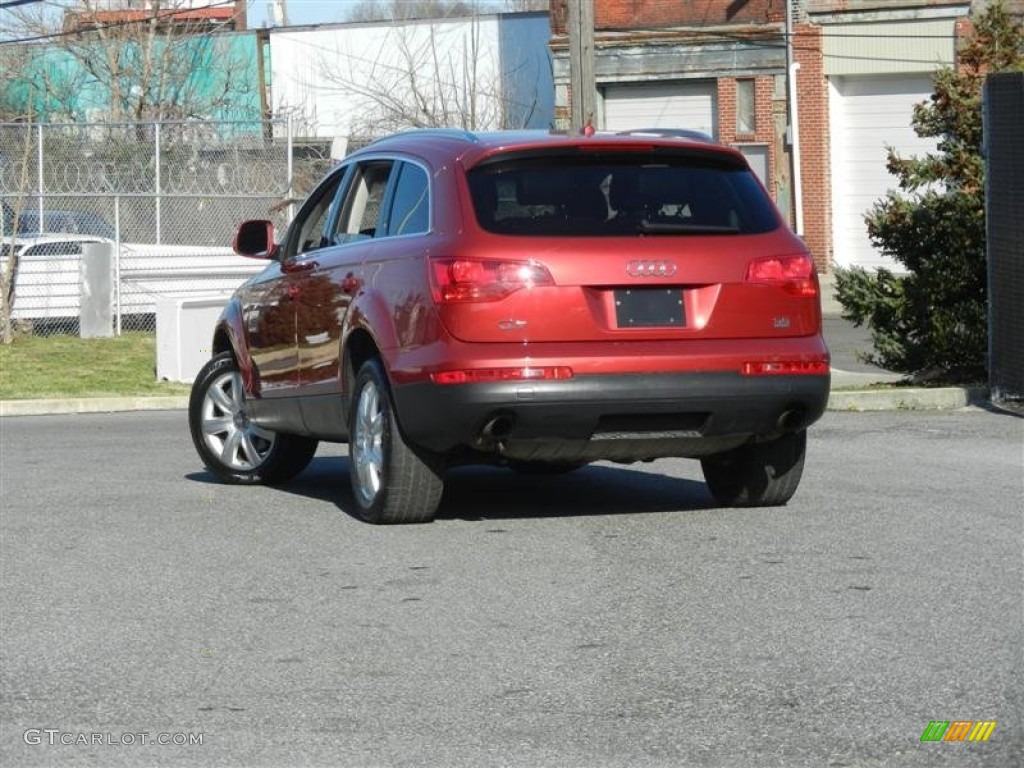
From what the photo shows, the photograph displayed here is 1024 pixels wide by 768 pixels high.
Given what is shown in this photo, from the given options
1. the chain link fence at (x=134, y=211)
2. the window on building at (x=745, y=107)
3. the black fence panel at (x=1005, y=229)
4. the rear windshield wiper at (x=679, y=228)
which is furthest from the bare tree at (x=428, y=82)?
the rear windshield wiper at (x=679, y=228)

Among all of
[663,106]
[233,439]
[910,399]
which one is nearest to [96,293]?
[910,399]

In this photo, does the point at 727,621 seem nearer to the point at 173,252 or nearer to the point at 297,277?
the point at 297,277

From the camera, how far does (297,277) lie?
1038cm

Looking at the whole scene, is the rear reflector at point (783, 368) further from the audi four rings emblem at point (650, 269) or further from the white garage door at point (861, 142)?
the white garage door at point (861, 142)

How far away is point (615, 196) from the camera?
350 inches

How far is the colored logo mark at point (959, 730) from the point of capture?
526 cm

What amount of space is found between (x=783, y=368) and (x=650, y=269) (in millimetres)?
789

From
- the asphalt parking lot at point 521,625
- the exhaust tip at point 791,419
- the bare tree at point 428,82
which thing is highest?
the bare tree at point 428,82

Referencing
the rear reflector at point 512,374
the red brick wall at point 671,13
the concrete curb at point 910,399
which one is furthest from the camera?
the red brick wall at point 671,13

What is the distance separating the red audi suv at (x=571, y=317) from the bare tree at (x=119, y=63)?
3609 cm

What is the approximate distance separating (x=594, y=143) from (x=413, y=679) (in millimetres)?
3576

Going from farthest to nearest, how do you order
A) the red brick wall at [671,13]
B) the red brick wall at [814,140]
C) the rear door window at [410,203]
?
the red brick wall at [671,13], the red brick wall at [814,140], the rear door window at [410,203]

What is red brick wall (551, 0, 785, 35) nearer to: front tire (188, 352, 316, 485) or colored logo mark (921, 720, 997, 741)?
front tire (188, 352, 316, 485)

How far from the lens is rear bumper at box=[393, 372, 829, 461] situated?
8477mm
